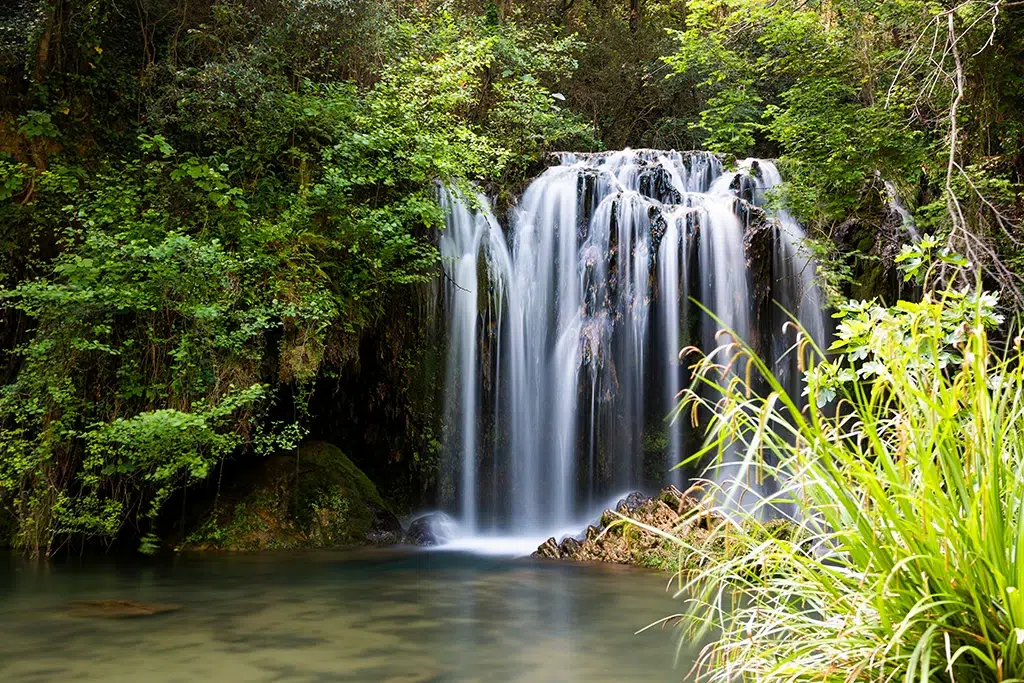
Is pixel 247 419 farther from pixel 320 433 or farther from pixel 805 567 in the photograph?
pixel 805 567

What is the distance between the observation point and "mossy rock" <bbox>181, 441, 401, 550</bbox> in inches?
383

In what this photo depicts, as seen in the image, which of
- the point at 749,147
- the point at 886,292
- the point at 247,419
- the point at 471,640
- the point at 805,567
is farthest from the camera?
the point at 749,147

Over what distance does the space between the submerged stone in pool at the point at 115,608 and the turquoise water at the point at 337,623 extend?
12 centimetres

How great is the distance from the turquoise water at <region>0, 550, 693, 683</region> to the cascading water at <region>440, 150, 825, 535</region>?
2.57 m

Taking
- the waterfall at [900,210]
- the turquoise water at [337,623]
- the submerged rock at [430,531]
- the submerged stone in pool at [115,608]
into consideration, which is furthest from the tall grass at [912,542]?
the waterfall at [900,210]

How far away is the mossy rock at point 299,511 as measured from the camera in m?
9.73

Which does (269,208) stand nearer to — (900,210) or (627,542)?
(627,542)

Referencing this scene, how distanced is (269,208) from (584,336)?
13.9 feet

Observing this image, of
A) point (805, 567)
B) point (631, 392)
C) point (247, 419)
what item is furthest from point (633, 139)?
point (805, 567)

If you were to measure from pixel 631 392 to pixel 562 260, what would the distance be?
198cm

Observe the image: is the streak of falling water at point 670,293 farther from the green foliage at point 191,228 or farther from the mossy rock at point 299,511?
the mossy rock at point 299,511

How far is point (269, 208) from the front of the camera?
9867mm

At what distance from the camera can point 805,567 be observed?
231 centimetres

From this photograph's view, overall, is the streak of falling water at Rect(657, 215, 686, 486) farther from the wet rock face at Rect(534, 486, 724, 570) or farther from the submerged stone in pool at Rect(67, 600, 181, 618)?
the submerged stone in pool at Rect(67, 600, 181, 618)
